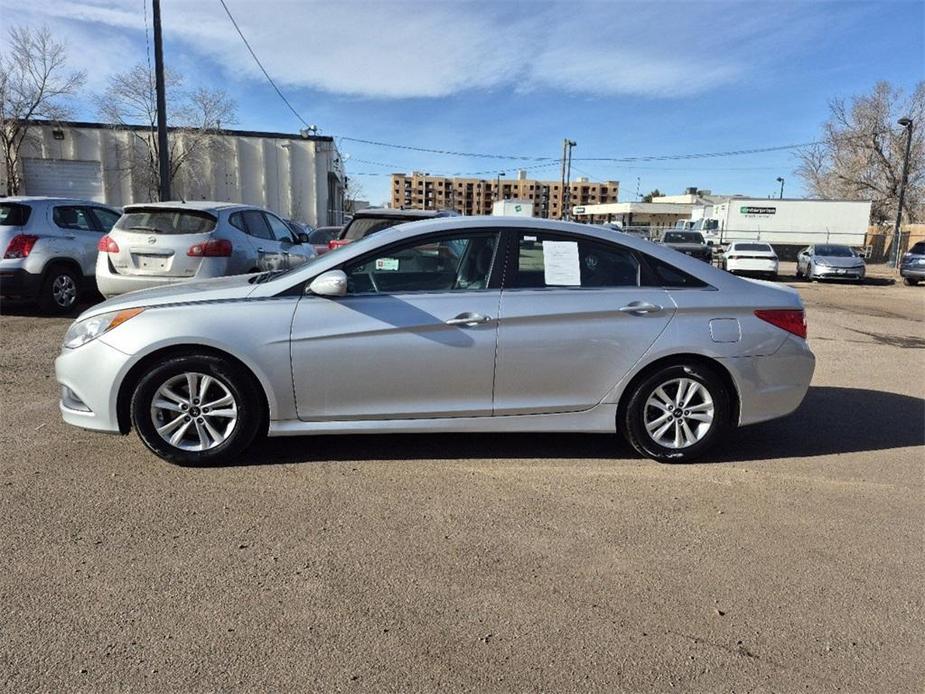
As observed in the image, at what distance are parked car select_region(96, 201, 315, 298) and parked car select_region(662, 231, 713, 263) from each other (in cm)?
1922

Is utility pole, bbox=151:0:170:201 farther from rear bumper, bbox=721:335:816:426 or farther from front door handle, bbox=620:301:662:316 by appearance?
rear bumper, bbox=721:335:816:426

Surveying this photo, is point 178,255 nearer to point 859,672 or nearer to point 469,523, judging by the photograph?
point 469,523

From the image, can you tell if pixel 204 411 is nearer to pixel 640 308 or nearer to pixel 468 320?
pixel 468 320

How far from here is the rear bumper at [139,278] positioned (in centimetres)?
780

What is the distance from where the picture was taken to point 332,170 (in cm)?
4388

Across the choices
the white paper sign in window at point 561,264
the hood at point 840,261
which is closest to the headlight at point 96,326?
the white paper sign in window at point 561,264

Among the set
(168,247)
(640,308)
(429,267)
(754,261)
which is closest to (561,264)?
(640,308)

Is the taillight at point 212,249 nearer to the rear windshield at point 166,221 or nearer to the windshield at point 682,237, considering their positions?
the rear windshield at point 166,221

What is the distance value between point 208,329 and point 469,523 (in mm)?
1940

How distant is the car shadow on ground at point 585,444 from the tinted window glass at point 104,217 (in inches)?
279

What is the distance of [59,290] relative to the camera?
9.05 meters

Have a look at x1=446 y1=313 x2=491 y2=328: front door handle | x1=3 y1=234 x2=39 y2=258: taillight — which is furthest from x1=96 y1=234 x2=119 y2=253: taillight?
x1=446 y1=313 x2=491 y2=328: front door handle

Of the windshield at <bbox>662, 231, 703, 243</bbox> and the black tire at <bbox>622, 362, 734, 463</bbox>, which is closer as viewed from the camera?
the black tire at <bbox>622, 362, 734, 463</bbox>

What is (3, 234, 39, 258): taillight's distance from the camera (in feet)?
27.7
